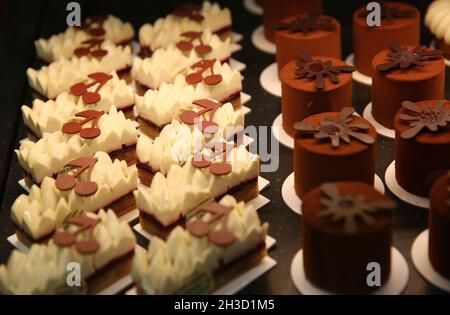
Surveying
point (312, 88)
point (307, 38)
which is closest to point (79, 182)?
A: point (312, 88)

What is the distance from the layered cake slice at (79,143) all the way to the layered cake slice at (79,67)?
1.34 ft

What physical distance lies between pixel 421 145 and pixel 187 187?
107 centimetres

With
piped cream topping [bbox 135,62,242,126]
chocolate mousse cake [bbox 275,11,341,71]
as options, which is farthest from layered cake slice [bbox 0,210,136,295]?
chocolate mousse cake [bbox 275,11,341,71]

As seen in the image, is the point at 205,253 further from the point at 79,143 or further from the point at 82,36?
the point at 82,36

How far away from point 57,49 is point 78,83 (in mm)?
506

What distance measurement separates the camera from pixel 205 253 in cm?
396

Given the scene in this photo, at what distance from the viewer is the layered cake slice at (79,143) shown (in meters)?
4.63

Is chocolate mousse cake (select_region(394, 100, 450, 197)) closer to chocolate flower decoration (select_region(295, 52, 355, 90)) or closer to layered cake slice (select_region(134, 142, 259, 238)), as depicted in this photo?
chocolate flower decoration (select_region(295, 52, 355, 90))

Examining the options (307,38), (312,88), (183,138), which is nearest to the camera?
(183,138)

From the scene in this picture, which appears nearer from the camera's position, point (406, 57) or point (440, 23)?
point (406, 57)

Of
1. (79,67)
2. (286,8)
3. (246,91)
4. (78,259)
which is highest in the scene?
(286,8)

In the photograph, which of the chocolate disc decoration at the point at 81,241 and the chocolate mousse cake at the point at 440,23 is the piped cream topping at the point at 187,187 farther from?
the chocolate mousse cake at the point at 440,23

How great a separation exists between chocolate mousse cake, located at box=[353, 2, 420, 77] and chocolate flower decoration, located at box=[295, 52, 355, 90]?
0.49m

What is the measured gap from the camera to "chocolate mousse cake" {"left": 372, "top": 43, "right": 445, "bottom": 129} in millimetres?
4891
